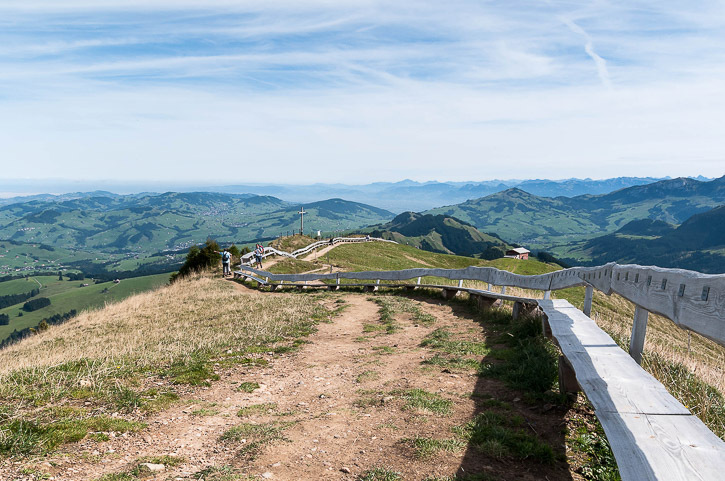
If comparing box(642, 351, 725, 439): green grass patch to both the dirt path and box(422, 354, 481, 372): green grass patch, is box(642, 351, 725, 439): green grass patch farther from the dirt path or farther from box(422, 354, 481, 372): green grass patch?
box(422, 354, 481, 372): green grass patch

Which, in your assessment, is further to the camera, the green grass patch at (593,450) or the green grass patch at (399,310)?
the green grass patch at (399,310)

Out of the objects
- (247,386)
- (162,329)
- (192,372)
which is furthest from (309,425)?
(162,329)

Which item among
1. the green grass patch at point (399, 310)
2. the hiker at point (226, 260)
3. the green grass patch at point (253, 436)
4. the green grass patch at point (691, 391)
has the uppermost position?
the green grass patch at point (691, 391)

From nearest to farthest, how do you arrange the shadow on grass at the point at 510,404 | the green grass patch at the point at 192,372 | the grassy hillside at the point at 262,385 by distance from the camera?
1. the shadow on grass at the point at 510,404
2. the grassy hillside at the point at 262,385
3. the green grass patch at the point at 192,372

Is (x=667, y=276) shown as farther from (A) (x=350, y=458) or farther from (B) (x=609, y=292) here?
(A) (x=350, y=458)

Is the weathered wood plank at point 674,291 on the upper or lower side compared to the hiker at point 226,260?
upper

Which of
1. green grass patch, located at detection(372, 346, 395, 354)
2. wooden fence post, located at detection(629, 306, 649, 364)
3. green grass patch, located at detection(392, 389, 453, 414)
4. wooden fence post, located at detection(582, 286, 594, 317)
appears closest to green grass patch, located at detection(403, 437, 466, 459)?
green grass patch, located at detection(392, 389, 453, 414)

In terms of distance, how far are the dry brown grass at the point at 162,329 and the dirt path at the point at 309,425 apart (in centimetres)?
288

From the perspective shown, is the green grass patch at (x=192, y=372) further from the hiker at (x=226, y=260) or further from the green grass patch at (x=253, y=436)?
the hiker at (x=226, y=260)

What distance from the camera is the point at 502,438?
5.34 metres

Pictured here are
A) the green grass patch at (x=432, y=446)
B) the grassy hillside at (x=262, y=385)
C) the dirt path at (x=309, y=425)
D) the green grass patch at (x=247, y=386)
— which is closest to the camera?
the dirt path at (x=309, y=425)

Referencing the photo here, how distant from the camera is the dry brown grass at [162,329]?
36.0ft

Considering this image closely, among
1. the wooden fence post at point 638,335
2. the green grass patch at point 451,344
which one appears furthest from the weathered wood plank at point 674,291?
the green grass patch at point 451,344

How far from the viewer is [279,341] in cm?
1280
